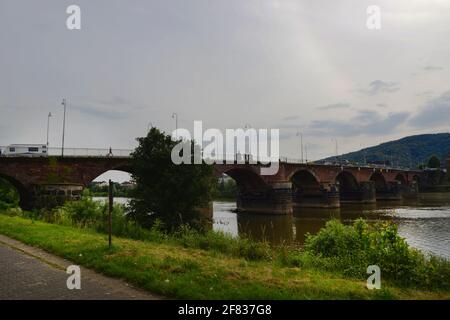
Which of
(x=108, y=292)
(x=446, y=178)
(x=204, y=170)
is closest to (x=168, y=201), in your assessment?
(x=204, y=170)

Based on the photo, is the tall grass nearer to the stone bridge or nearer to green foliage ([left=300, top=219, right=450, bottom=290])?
green foliage ([left=300, top=219, right=450, bottom=290])

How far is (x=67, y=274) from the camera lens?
30.6ft

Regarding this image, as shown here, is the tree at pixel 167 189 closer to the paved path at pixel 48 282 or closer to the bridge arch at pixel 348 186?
the paved path at pixel 48 282

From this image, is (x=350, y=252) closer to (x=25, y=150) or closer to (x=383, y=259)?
(x=383, y=259)

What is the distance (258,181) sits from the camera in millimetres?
63125

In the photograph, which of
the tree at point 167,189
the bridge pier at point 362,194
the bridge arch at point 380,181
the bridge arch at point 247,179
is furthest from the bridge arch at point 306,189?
the tree at point 167,189

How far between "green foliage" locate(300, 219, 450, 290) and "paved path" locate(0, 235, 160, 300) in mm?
6749

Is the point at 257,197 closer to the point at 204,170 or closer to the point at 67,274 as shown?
the point at 204,170

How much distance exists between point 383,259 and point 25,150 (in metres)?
39.5

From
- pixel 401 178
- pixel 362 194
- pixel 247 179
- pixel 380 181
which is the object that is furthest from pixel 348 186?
pixel 401 178

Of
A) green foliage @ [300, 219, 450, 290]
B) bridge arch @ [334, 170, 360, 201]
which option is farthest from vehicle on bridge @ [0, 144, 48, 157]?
bridge arch @ [334, 170, 360, 201]

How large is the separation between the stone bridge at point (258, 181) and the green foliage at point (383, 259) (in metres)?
30.4

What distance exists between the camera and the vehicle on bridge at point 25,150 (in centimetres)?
3963
